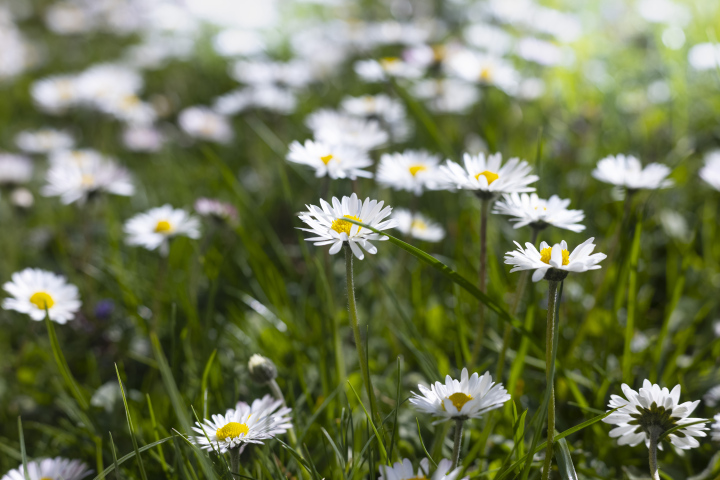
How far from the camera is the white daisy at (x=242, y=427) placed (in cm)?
95

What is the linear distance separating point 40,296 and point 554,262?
117cm

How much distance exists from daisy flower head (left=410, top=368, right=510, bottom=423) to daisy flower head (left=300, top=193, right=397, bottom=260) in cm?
25

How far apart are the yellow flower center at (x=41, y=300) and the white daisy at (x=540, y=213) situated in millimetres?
1049

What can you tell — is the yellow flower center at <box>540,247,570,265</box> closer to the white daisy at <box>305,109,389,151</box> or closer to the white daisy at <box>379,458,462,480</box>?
the white daisy at <box>379,458,462,480</box>

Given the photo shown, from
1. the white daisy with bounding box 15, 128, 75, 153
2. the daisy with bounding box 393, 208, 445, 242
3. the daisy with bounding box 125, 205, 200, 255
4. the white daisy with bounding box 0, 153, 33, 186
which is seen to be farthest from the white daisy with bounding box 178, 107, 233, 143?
the daisy with bounding box 393, 208, 445, 242

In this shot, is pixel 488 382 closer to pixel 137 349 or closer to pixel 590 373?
pixel 590 373

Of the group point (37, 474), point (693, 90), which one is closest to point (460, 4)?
point (693, 90)

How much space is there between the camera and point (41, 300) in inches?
53.7

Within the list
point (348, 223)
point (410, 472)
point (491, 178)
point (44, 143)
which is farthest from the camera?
point (44, 143)

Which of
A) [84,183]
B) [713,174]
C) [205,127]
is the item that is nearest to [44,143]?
[205,127]

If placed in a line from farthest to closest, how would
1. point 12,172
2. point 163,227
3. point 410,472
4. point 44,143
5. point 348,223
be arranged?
point 44,143
point 12,172
point 163,227
point 348,223
point 410,472

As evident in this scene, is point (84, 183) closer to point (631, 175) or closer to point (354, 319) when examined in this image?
point (354, 319)

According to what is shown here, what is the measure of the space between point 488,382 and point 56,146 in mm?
2486

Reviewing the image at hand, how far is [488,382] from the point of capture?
3.11 ft
